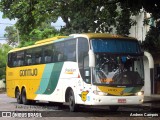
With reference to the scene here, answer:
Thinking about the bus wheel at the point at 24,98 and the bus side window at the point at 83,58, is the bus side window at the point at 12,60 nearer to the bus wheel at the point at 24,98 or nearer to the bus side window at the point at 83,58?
the bus wheel at the point at 24,98

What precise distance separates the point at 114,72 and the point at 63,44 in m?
3.57

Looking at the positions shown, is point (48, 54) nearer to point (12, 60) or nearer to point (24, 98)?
point (24, 98)

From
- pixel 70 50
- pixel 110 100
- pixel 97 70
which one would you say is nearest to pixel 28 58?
pixel 70 50

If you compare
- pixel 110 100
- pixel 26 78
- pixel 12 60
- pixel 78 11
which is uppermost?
pixel 78 11

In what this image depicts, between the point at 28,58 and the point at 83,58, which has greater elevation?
the point at 28,58

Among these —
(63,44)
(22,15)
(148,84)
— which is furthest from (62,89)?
(148,84)

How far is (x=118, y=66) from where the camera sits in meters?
15.3

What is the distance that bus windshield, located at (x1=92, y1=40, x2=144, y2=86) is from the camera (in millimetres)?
15180

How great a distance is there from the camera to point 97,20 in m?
23.2

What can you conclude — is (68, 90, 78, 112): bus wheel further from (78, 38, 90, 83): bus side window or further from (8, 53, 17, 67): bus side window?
(8, 53, 17, 67): bus side window

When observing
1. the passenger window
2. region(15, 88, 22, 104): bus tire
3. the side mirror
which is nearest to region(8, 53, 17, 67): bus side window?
the passenger window

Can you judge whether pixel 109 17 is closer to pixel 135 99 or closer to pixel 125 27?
pixel 125 27

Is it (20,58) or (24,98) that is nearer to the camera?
(24,98)

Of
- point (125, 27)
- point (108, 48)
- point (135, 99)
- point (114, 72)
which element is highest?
point (125, 27)
